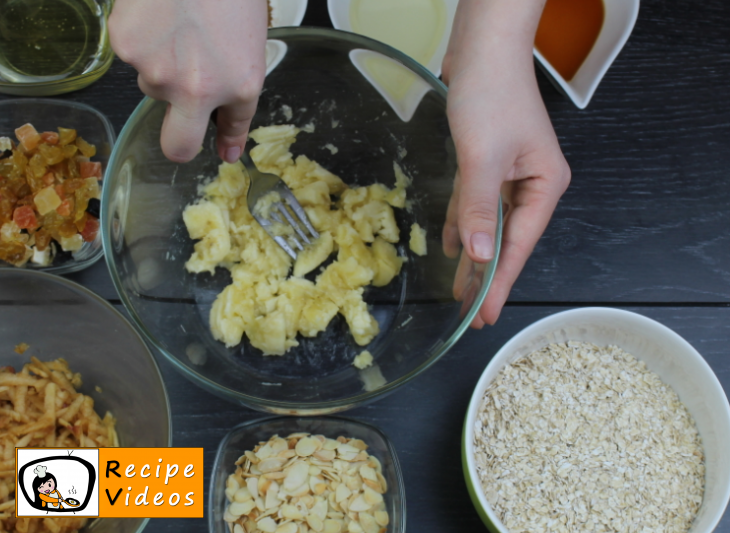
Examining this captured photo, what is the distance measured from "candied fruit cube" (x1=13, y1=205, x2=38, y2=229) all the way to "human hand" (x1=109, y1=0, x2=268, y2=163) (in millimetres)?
511

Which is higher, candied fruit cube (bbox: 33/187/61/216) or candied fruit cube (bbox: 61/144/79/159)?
candied fruit cube (bbox: 61/144/79/159)

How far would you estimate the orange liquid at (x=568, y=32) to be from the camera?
1.28 m

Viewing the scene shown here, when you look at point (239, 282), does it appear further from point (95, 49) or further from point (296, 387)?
point (95, 49)

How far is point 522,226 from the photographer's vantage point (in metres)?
0.98

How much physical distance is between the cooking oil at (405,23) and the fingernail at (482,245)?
0.57 meters

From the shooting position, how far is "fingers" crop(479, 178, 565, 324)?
974mm

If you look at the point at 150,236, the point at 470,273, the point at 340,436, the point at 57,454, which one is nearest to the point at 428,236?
the point at 470,273

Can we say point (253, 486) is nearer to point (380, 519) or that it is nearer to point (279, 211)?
point (380, 519)

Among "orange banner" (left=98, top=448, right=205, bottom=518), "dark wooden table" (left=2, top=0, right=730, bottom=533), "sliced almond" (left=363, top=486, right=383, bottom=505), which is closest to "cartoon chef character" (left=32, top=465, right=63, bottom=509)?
"orange banner" (left=98, top=448, right=205, bottom=518)

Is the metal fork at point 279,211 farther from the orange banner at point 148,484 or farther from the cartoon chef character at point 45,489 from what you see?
the cartoon chef character at point 45,489

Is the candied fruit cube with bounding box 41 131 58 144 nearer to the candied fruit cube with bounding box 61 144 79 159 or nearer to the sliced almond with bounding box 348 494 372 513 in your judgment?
the candied fruit cube with bounding box 61 144 79 159

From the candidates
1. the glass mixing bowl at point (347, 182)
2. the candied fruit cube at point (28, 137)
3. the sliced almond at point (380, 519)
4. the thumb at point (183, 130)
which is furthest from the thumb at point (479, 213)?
the candied fruit cube at point (28, 137)

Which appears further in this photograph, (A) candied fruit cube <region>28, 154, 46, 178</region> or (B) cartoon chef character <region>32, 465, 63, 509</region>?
(A) candied fruit cube <region>28, 154, 46, 178</region>

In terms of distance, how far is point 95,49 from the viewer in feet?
4.15
